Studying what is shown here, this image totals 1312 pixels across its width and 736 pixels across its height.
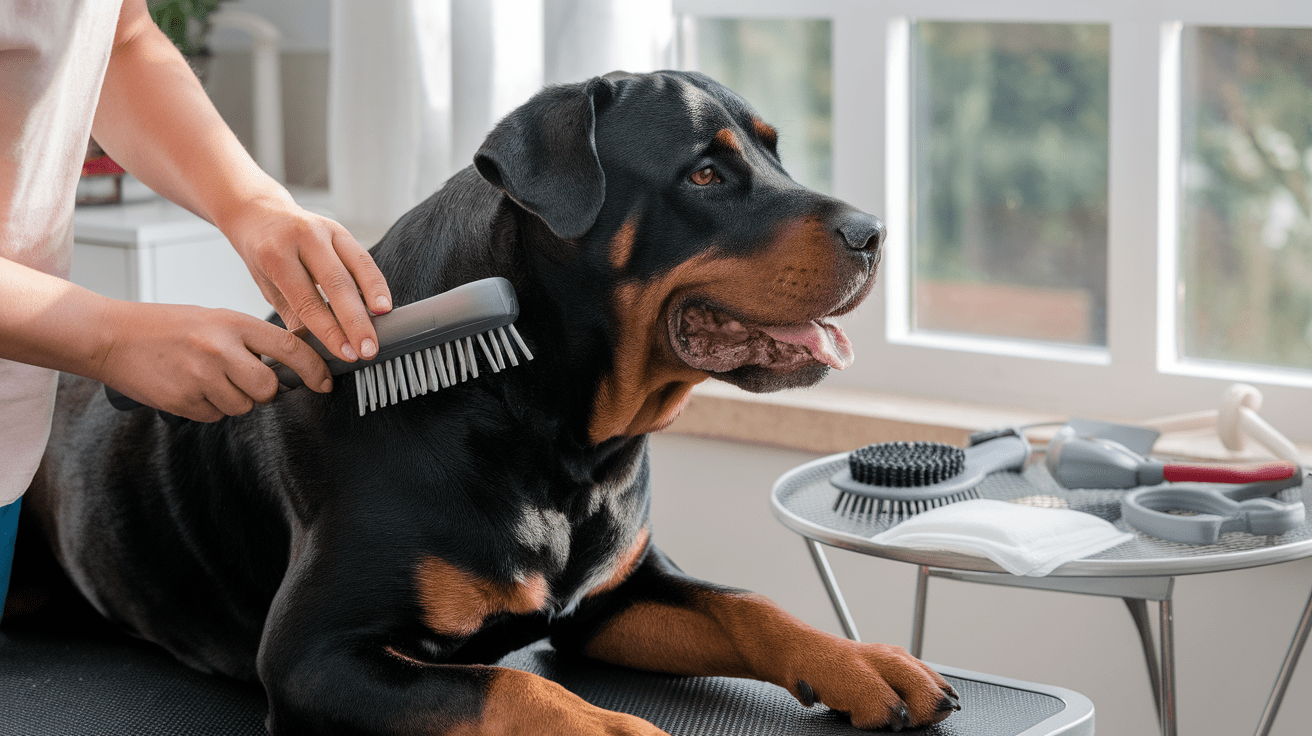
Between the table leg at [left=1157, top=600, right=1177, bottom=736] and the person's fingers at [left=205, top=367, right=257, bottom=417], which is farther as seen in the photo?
the table leg at [left=1157, top=600, right=1177, bottom=736]

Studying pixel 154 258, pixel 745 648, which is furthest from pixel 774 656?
pixel 154 258

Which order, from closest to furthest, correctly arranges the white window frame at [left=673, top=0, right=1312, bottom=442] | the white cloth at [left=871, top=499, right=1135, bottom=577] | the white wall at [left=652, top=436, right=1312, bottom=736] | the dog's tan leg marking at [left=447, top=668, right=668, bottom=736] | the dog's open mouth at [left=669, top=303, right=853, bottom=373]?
the dog's tan leg marking at [left=447, top=668, right=668, bottom=736]
the dog's open mouth at [left=669, top=303, right=853, bottom=373]
the white cloth at [left=871, top=499, right=1135, bottom=577]
the white wall at [left=652, top=436, right=1312, bottom=736]
the white window frame at [left=673, top=0, right=1312, bottom=442]

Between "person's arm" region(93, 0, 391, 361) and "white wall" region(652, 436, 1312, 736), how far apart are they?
1.21 metres

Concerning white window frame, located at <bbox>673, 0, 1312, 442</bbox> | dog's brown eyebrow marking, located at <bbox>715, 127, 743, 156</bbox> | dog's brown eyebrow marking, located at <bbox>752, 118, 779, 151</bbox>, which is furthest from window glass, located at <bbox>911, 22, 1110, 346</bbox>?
dog's brown eyebrow marking, located at <bbox>715, 127, 743, 156</bbox>

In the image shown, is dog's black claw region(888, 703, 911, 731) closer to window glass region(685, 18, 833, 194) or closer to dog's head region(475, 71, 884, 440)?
dog's head region(475, 71, 884, 440)

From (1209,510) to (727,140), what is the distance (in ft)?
2.26

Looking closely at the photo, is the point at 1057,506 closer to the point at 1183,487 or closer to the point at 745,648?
the point at 1183,487

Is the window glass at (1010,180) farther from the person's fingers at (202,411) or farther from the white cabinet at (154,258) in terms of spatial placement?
the person's fingers at (202,411)

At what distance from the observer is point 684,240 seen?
3.54 feet

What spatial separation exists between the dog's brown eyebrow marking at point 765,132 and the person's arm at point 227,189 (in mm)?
383

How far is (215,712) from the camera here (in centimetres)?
113

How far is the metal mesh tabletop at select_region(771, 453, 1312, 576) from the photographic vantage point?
4.11 feet

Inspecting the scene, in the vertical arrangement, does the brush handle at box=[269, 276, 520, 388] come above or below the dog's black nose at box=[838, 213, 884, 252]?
below

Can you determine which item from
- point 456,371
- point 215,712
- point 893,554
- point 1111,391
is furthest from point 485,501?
point 1111,391
